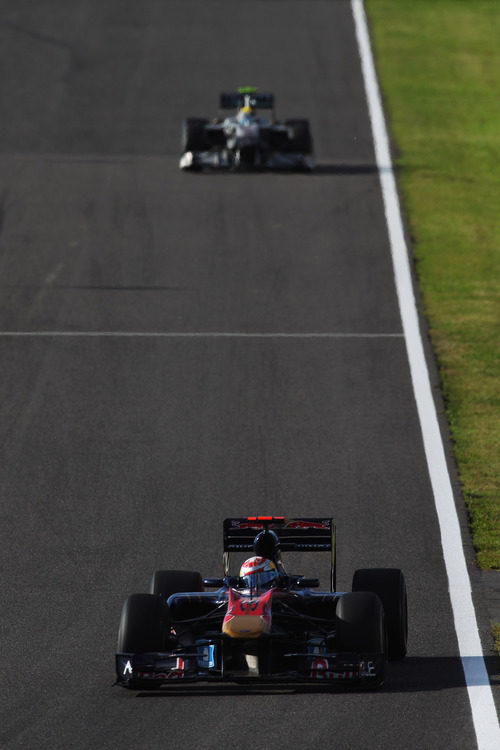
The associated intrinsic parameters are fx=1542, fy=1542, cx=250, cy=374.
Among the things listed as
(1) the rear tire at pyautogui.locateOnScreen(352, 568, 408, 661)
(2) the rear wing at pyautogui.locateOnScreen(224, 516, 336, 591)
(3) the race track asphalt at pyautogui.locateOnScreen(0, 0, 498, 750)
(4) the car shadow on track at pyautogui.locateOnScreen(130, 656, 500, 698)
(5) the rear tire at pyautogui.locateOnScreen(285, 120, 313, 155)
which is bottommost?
(4) the car shadow on track at pyautogui.locateOnScreen(130, 656, 500, 698)

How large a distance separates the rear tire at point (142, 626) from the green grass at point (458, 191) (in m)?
4.32

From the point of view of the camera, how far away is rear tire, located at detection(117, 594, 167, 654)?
1134cm

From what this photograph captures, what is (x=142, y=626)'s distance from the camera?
11352 millimetres

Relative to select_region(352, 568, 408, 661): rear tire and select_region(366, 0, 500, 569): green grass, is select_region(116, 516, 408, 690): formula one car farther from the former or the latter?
select_region(366, 0, 500, 569): green grass

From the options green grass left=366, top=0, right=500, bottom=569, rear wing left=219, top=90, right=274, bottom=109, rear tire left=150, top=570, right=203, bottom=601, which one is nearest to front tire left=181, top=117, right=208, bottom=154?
rear wing left=219, top=90, right=274, bottom=109

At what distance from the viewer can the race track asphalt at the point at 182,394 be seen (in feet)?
38.4

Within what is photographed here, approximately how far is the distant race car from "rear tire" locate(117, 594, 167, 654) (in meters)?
18.5

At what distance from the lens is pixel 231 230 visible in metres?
26.4

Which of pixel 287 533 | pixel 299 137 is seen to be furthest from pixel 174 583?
pixel 299 137

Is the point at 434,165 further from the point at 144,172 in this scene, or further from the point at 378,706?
the point at 378,706

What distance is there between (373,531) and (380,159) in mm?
16324

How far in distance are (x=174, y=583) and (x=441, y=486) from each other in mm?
4985

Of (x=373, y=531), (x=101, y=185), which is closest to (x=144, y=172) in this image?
(x=101, y=185)

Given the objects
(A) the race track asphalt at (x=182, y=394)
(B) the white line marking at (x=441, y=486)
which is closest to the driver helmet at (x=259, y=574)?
(A) the race track asphalt at (x=182, y=394)
